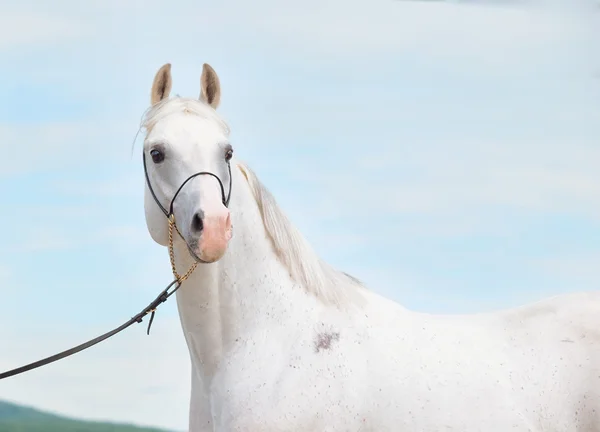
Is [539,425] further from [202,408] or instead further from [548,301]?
[202,408]

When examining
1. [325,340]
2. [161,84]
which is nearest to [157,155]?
[161,84]

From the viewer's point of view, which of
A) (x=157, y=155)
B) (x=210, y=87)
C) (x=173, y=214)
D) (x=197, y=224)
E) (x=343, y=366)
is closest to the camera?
(x=197, y=224)

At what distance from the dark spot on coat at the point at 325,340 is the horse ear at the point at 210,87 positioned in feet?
4.95

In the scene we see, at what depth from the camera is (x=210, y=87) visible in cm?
590

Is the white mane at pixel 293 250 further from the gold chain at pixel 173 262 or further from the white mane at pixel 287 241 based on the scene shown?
the gold chain at pixel 173 262

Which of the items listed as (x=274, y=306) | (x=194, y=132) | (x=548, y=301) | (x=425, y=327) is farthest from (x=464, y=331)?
(x=194, y=132)

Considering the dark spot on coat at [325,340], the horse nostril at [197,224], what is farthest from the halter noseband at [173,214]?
the dark spot on coat at [325,340]

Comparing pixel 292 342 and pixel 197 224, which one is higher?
pixel 197 224

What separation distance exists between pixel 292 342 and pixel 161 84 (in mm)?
1707

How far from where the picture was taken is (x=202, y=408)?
569 centimetres

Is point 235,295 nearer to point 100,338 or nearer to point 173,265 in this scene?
Answer: point 173,265

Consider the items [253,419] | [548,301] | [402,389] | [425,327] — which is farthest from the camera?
[548,301]

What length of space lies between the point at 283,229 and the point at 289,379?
0.90 meters

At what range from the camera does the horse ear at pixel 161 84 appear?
5.79 m
